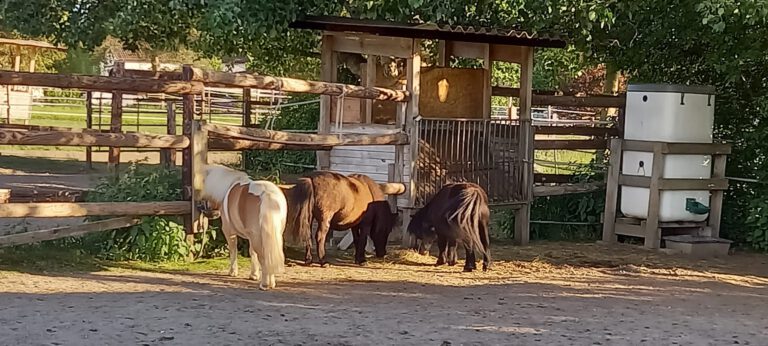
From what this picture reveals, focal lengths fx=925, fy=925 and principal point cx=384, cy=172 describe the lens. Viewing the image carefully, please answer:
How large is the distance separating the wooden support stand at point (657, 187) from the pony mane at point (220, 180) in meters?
4.46

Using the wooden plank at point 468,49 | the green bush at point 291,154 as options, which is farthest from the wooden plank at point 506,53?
the green bush at point 291,154

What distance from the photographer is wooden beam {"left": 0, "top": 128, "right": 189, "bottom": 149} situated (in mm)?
6816

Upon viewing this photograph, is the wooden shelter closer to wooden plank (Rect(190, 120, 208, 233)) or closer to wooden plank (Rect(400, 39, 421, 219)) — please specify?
wooden plank (Rect(400, 39, 421, 219))

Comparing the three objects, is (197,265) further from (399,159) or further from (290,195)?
(399,159)

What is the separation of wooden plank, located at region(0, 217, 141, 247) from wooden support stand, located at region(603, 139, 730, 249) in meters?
5.09

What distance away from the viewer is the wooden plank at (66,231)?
6984mm

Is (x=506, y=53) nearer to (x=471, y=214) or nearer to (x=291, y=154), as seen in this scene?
(x=471, y=214)

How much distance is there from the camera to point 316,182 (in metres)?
7.68

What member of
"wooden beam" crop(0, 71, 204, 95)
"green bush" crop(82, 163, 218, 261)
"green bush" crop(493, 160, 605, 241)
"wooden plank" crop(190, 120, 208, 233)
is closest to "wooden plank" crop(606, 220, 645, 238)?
"green bush" crop(493, 160, 605, 241)

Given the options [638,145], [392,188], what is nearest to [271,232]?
[392,188]

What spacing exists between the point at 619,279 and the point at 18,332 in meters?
4.81

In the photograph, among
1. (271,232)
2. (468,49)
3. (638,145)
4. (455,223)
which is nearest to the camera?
(271,232)

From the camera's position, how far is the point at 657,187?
9.41 metres

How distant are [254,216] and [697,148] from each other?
5.09 m
